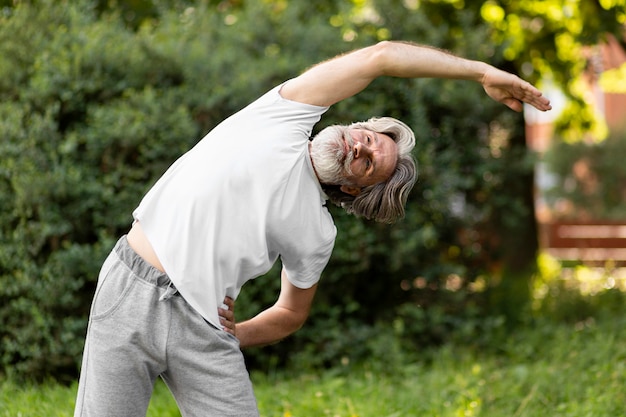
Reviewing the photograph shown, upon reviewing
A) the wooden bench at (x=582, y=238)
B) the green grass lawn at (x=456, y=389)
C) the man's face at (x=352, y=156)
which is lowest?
the wooden bench at (x=582, y=238)

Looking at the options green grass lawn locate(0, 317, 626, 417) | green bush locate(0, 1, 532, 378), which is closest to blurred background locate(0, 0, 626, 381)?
green bush locate(0, 1, 532, 378)

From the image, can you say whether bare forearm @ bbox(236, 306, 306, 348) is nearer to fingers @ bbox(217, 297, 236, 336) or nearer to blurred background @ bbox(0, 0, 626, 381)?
fingers @ bbox(217, 297, 236, 336)

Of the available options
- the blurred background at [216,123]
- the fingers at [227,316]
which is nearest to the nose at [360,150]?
the fingers at [227,316]

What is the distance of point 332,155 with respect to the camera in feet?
9.45

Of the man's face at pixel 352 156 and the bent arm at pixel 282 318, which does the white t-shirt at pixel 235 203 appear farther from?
the bent arm at pixel 282 318

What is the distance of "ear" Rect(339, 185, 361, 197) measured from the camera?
10.0 ft

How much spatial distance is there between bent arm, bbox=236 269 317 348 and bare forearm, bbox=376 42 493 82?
0.90 meters

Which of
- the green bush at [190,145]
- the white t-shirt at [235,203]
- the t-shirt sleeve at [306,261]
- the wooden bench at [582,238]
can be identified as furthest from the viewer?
the wooden bench at [582,238]

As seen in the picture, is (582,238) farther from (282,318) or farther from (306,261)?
(306,261)

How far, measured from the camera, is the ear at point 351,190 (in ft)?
10.0

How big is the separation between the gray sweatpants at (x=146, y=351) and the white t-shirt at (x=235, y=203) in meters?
0.08

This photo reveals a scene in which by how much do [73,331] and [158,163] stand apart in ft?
3.93

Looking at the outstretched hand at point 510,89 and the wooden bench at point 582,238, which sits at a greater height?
the outstretched hand at point 510,89

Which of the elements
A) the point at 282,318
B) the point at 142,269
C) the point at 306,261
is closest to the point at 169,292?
the point at 142,269
